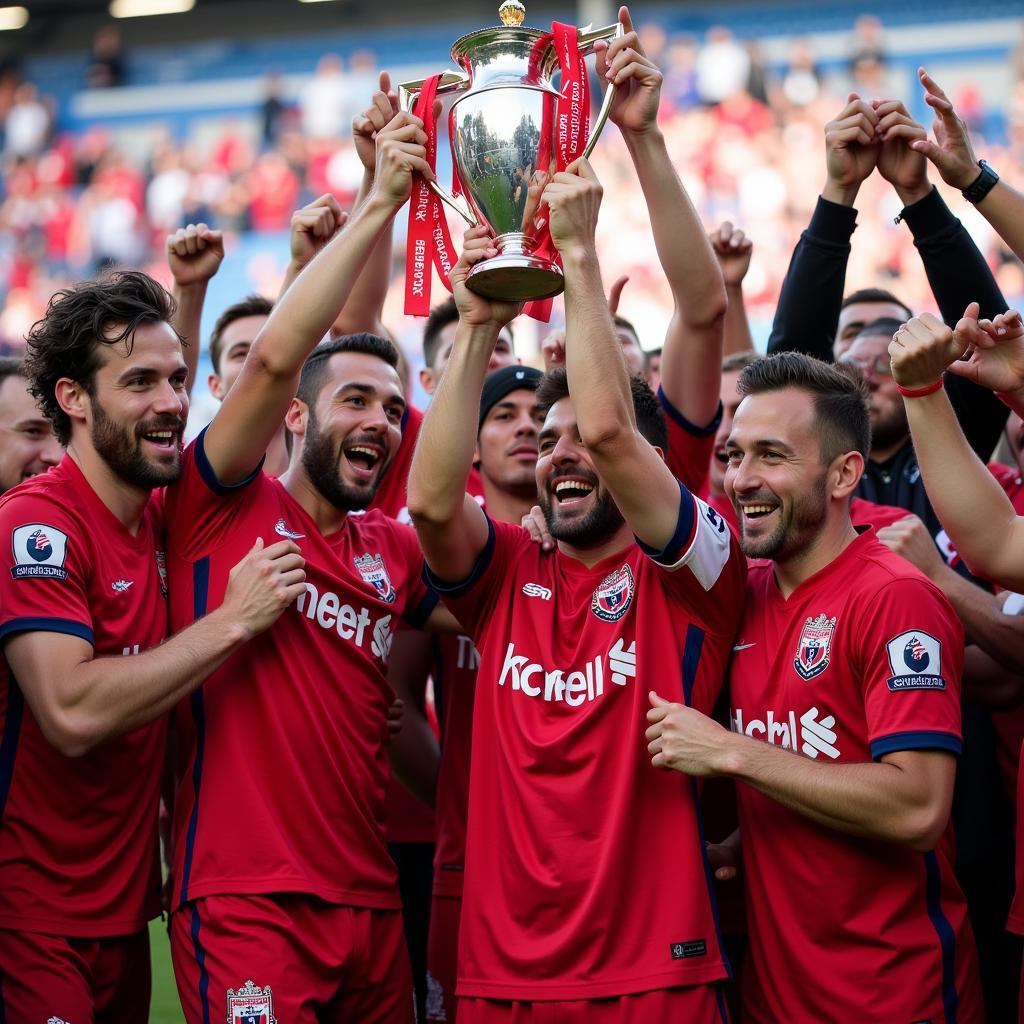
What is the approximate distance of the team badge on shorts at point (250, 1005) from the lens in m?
2.88

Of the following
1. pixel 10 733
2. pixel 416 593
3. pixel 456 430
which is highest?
pixel 456 430

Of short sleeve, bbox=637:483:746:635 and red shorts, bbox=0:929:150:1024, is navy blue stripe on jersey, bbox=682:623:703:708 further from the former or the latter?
red shorts, bbox=0:929:150:1024

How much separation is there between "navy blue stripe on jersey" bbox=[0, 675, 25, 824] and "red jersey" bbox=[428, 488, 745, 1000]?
1073 millimetres

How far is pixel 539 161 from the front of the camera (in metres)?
3.05

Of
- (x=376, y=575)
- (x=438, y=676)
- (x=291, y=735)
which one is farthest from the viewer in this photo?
(x=438, y=676)

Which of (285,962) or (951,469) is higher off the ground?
(951,469)

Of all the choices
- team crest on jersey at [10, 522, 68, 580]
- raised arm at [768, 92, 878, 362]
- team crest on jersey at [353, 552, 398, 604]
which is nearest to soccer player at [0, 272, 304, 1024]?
team crest on jersey at [10, 522, 68, 580]

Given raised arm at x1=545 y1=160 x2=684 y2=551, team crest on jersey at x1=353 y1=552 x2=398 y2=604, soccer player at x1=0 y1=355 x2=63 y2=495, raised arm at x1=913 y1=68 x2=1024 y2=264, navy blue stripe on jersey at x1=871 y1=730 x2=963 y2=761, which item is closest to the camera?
navy blue stripe on jersey at x1=871 y1=730 x2=963 y2=761

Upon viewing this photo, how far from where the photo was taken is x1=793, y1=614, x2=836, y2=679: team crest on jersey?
114 inches

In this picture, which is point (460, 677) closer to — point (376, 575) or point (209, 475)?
point (376, 575)

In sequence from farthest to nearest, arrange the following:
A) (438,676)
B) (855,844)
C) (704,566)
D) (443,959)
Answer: (438,676)
(443,959)
(704,566)
(855,844)

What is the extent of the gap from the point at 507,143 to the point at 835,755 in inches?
62.1

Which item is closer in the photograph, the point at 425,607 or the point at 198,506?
the point at 198,506

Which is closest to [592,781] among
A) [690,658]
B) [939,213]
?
[690,658]
